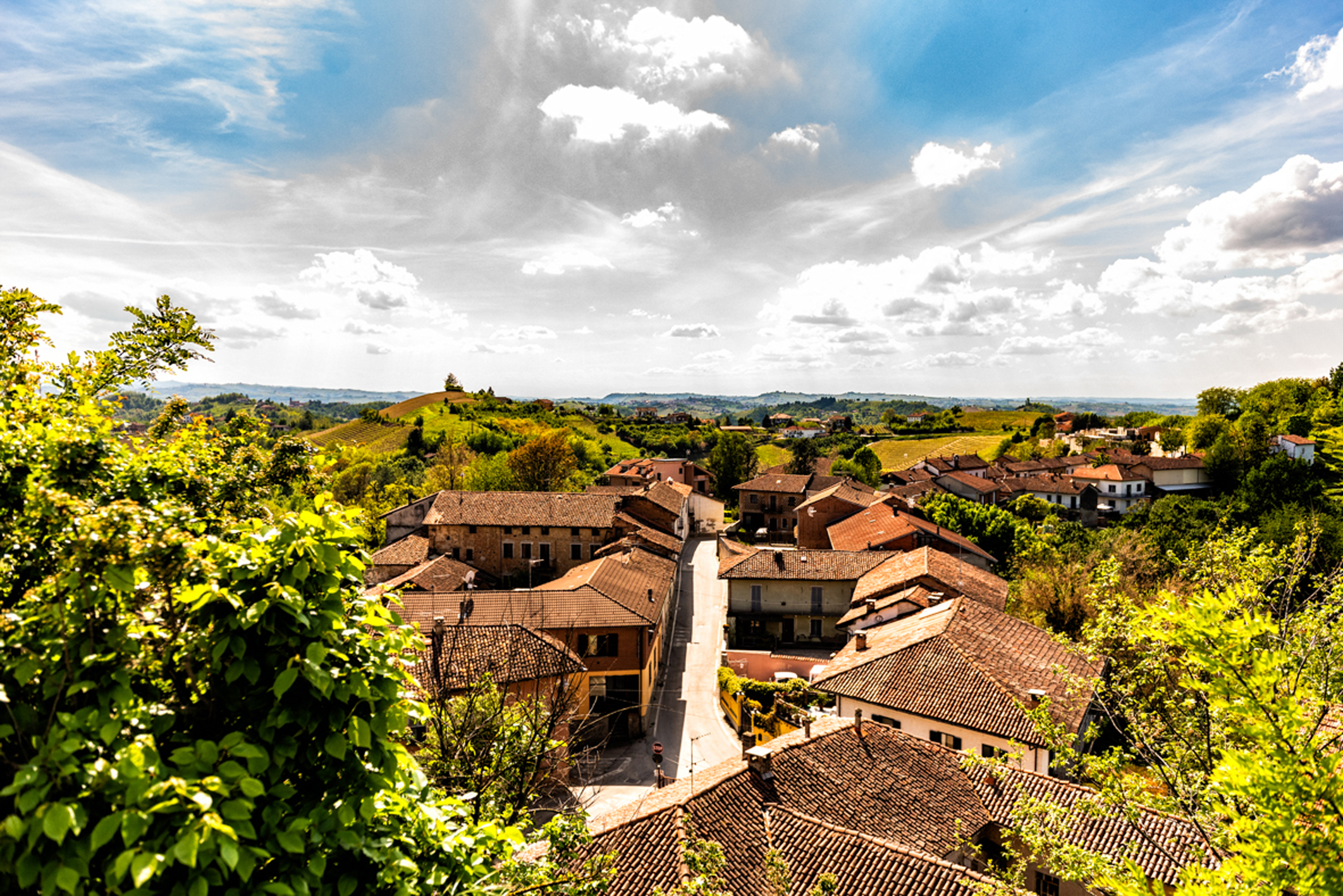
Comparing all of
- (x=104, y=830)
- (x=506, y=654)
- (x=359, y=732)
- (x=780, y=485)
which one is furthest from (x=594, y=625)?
(x=780, y=485)

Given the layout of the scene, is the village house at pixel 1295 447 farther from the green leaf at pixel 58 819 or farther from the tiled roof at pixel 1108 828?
the green leaf at pixel 58 819

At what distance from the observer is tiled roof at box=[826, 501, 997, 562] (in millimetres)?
46562

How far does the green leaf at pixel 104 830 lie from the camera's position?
3184 millimetres

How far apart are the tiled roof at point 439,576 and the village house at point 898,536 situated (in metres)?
28.3

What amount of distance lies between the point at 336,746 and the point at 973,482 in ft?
282

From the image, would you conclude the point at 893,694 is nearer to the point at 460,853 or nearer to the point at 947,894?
the point at 947,894

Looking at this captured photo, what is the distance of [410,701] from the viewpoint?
195 inches

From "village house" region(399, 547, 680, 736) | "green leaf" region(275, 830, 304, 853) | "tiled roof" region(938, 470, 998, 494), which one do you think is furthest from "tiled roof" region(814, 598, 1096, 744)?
"tiled roof" region(938, 470, 998, 494)

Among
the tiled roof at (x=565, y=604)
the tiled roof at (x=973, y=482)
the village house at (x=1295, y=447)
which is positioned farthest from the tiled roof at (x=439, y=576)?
the village house at (x=1295, y=447)

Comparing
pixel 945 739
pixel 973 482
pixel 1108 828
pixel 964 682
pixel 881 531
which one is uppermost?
pixel 973 482

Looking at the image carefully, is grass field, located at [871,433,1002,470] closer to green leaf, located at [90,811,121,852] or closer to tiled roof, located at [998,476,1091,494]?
tiled roof, located at [998,476,1091,494]

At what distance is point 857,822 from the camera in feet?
A: 56.8

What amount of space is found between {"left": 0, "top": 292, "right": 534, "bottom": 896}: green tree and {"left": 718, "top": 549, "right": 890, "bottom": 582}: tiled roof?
34.7m

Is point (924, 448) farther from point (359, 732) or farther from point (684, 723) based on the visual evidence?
point (359, 732)
